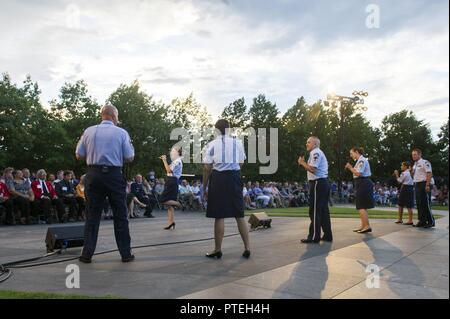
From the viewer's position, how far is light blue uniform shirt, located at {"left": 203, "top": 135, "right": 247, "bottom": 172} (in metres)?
6.31

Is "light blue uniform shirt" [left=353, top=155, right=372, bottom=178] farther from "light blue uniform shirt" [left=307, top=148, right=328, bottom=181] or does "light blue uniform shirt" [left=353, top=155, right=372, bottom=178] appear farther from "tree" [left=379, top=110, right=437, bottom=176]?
"tree" [left=379, top=110, right=437, bottom=176]

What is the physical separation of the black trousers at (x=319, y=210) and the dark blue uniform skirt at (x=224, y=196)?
223cm

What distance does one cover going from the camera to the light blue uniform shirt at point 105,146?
5840 mm

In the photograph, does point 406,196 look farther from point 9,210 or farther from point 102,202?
point 9,210

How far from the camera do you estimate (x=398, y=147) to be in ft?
211

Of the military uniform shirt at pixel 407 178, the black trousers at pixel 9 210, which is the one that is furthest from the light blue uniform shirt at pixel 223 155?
the black trousers at pixel 9 210

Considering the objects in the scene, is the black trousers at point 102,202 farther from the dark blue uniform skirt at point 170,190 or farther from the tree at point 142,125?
the tree at point 142,125

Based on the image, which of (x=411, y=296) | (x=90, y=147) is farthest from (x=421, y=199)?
(x=90, y=147)

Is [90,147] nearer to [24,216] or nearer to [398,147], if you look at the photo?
[24,216]

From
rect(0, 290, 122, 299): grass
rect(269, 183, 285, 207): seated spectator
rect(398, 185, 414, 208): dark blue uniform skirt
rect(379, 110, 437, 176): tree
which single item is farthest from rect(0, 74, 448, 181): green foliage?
rect(0, 290, 122, 299): grass

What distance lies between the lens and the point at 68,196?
577 inches

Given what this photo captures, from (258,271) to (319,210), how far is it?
3.26m

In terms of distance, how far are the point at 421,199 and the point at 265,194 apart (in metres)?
15.5

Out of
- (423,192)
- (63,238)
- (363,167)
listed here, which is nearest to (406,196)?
(423,192)
